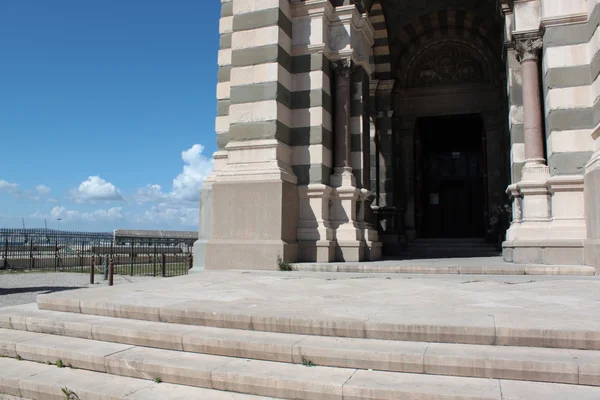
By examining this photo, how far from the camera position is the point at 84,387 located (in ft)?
14.1

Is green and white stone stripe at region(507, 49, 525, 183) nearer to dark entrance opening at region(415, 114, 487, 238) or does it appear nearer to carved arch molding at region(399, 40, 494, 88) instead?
carved arch molding at region(399, 40, 494, 88)

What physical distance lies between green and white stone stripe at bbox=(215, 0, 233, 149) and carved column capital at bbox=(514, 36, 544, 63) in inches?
286

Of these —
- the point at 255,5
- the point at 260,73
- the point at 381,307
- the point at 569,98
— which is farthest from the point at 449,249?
the point at 381,307

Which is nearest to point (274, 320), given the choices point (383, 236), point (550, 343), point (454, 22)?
point (550, 343)

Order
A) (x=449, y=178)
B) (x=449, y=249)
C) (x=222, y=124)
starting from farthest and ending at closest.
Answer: (x=449, y=178)
(x=449, y=249)
(x=222, y=124)

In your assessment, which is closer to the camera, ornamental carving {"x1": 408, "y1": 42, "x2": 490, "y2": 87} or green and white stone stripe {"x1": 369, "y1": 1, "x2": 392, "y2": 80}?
green and white stone stripe {"x1": 369, "y1": 1, "x2": 392, "y2": 80}

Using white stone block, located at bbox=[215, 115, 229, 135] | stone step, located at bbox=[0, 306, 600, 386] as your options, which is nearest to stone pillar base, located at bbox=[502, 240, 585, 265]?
stone step, located at bbox=[0, 306, 600, 386]

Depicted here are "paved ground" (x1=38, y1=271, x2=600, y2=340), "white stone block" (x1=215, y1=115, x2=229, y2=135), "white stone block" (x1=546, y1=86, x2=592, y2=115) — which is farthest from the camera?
"white stone block" (x1=215, y1=115, x2=229, y2=135)

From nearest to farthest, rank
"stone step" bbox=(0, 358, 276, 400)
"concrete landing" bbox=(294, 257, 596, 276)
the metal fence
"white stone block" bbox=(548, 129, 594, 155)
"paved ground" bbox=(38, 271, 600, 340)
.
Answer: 1. "stone step" bbox=(0, 358, 276, 400)
2. "paved ground" bbox=(38, 271, 600, 340)
3. "concrete landing" bbox=(294, 257, 596, 276)
4. "white stone block" bbox=(548, 129, 594, 155)
5. the metal fence

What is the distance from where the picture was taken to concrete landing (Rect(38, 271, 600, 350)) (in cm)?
438

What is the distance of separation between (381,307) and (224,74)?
9.68m

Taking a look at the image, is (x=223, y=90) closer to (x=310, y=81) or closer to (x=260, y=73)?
(x=260, y=73)

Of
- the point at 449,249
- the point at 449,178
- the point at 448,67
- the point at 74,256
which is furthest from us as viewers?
the point at 74,256

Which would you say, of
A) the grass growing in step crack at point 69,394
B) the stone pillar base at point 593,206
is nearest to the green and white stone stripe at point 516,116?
the stone pillar base at point 593,206
